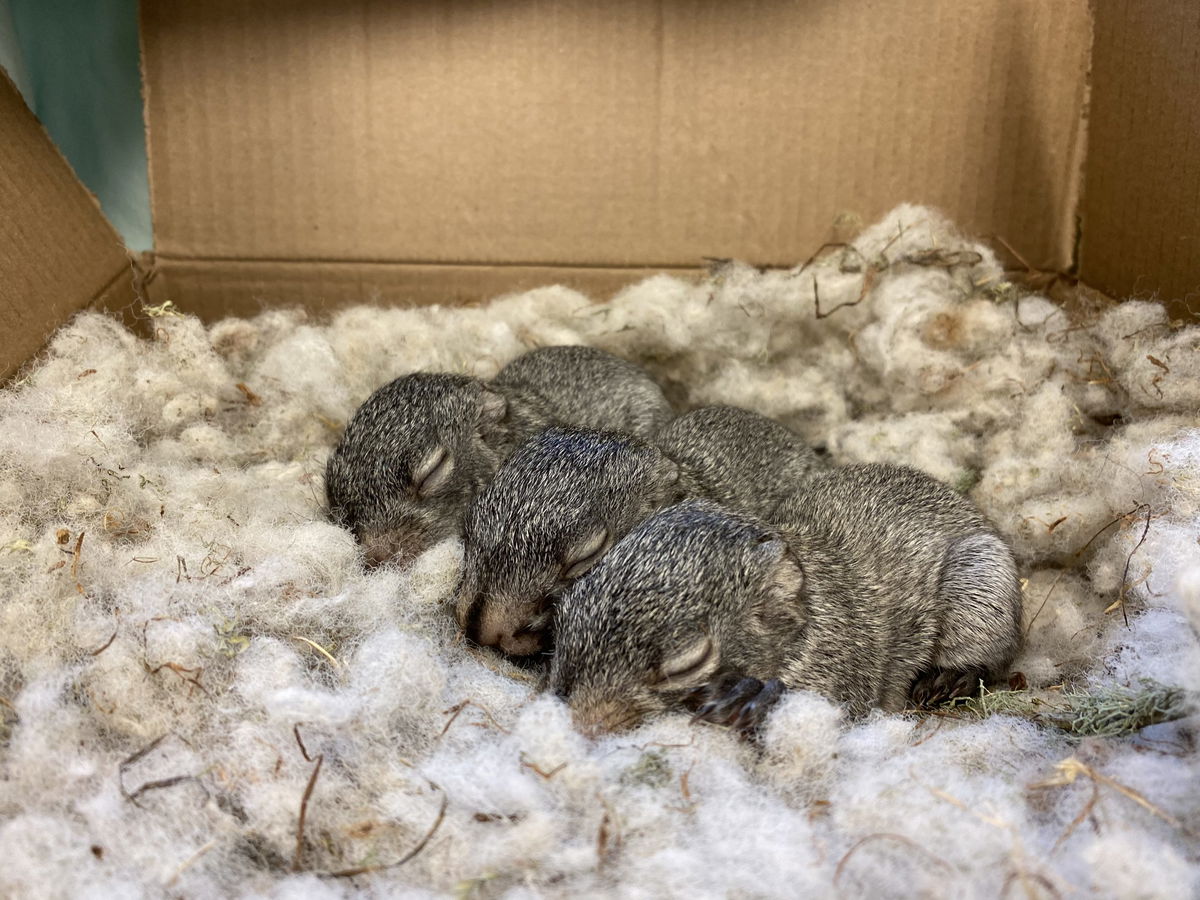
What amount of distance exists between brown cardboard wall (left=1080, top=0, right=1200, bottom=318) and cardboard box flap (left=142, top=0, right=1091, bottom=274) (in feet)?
0.31

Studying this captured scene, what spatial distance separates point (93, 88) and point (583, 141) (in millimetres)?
1511

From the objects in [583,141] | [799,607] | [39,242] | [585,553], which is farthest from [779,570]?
[39,242]

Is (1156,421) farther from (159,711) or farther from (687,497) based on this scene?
(159,711)

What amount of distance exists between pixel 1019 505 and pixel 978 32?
1.30m

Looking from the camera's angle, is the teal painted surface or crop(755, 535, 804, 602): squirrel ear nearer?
crop(755, 535, 804, 602): squirrel ear

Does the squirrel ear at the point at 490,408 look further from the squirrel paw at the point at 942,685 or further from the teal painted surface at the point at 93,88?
the teal painted surface at the point at 93,88

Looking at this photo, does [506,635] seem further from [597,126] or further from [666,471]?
[597,126]

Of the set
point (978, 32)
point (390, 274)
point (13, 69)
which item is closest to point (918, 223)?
point (978, 32)

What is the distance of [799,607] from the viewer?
1.76 m

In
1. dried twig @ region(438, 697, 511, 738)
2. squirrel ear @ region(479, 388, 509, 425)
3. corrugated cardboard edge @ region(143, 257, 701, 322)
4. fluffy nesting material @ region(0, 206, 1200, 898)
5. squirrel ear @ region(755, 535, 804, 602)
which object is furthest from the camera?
corrugated cardboard edge @ region(143, 257, 701, 322)

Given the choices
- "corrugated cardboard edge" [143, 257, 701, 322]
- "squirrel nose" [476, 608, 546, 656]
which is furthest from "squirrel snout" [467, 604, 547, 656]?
"corrugated cardboard edge" [143, 257, 701, 322]

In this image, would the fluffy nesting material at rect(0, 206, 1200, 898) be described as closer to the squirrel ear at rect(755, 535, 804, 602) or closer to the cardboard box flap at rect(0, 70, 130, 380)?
the cardboard box flap at rect(0, 70, 130, 380)

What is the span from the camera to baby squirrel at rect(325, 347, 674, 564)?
2084 millimetres

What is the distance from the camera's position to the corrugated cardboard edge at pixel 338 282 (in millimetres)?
2807
